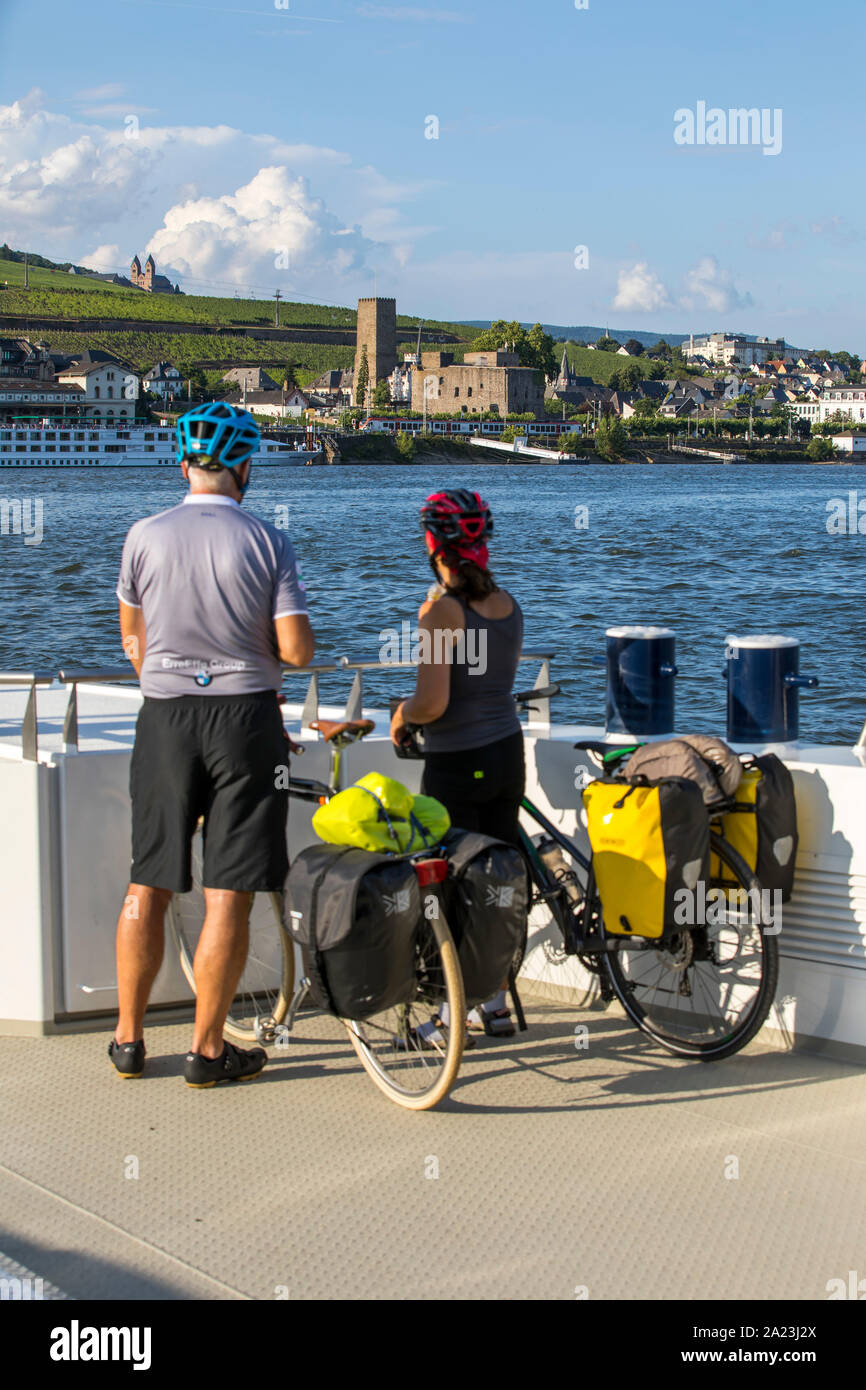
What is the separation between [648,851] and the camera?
134 inches

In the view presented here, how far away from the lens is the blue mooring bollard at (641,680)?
4.11 metres

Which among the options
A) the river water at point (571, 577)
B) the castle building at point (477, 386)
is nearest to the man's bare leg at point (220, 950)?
the river water at point (571, 577)

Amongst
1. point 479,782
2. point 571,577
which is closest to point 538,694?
point 479,782

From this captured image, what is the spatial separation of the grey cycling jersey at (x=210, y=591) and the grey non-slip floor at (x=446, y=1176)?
1.03 m

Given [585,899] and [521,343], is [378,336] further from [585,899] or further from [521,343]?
[585,899]

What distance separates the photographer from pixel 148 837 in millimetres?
3420

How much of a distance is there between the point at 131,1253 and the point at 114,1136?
57cm

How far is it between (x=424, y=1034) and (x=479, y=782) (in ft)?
2.07

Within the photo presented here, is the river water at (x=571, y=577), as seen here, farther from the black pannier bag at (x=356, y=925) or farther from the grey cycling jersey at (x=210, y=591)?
the black pannier bag at (x=356, y=925)

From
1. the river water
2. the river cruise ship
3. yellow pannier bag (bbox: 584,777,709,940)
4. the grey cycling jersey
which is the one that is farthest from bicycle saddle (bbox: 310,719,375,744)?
the river cruise ship

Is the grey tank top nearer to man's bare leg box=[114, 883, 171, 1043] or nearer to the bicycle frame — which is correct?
the bicycle frame
